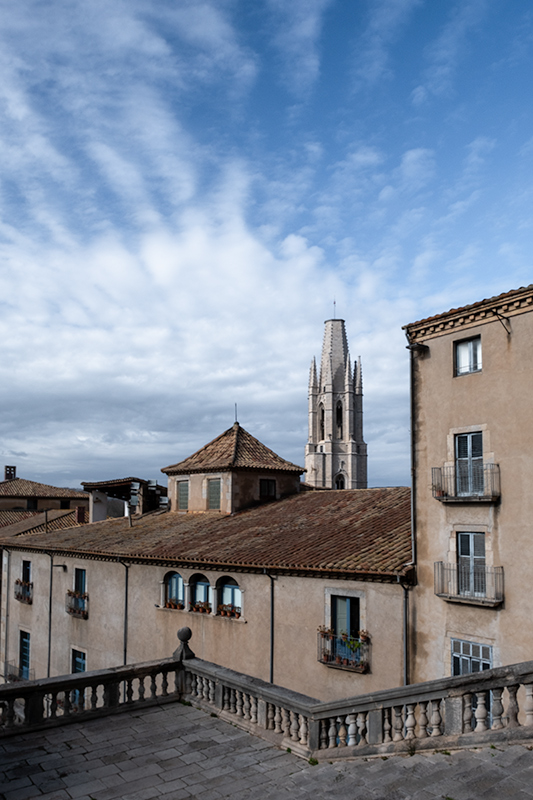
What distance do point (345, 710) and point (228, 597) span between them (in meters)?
13.6

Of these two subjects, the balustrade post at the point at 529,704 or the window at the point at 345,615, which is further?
the window at the point at 345,615

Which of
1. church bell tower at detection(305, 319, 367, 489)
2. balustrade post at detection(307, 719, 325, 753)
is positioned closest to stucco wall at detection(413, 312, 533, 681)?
balustrade post at detection(307, 719, 325, 753)

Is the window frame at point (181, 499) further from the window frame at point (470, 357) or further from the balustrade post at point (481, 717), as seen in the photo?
the balustrade post at point (481, 717)

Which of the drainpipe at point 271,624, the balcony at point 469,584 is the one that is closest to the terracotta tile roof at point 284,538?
the drainpipe at point 271,624

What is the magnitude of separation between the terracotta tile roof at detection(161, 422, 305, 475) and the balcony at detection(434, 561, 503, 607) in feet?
51.0

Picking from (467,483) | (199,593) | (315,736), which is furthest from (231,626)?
(315,736)

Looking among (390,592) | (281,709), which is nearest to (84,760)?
(281,709)

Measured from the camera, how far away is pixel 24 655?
111ft

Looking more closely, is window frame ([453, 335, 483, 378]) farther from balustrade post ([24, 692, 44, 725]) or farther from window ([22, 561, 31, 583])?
window ([22, 561, 31, 583])

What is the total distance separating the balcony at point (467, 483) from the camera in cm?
1680

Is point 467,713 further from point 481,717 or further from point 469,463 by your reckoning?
point 469,463

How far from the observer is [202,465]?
33.5 meters

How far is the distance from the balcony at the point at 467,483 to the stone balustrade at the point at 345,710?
7471 millimetres

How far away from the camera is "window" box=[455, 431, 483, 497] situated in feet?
56.8
